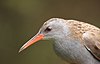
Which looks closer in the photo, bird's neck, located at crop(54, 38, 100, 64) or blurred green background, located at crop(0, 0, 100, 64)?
bird's neck, located at crop(54, 38, 100, 64)

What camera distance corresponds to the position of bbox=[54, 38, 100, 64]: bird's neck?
3.79 metres

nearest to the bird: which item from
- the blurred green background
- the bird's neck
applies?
the bird's neck

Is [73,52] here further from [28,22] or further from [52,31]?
[28,22]

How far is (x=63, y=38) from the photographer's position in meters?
3.86

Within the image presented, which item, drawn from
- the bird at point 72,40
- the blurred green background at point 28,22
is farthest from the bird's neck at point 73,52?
the blurred green background at point 28,22

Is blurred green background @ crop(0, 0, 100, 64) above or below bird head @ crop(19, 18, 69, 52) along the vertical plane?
below

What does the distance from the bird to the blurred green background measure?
8.87 ft

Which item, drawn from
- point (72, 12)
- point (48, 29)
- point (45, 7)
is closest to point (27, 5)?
point (45, 7)

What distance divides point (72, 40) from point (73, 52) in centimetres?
12

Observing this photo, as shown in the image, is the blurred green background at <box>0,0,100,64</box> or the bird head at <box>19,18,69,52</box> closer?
the bird head at <box>19,18,69,52</box>

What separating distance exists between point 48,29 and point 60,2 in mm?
3027

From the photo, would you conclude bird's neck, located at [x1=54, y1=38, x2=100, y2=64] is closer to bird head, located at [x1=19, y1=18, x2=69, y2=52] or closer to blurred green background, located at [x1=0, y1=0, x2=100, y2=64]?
bird head, located at [x1=19, y1=18, x2=69, y2=52]

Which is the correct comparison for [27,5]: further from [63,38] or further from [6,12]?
[63,38]

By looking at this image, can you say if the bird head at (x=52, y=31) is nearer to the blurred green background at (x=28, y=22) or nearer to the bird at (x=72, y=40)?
the bird at (x=72, y=40)
